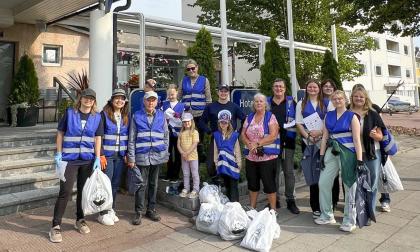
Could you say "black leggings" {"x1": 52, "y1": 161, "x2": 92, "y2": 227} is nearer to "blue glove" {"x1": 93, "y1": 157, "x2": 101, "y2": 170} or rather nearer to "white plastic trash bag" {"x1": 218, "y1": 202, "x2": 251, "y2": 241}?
"blue glove" {"x1": 93, "y1": 157, "x2": 101, "y2": 170}

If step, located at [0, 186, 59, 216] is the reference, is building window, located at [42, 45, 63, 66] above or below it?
above

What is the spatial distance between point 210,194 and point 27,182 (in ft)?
9.29

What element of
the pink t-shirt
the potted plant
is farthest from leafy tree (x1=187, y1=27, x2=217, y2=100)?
the potted plant

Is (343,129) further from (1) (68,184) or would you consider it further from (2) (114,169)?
(1) (68,184)

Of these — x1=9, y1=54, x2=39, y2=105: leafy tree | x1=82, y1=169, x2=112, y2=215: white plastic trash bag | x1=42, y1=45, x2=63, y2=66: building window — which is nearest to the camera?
x1=82, y1=169, x2=112, y2=215: white plastic trash bag

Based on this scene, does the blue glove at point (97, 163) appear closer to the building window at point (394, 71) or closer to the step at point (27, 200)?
the step at point (27, 200)

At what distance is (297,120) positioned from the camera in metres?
4.90

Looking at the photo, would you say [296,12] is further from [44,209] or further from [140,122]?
[44,209]

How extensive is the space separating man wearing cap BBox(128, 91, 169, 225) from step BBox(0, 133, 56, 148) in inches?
112

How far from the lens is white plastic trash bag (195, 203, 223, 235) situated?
13.8 ft

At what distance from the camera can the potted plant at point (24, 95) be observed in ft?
28.6

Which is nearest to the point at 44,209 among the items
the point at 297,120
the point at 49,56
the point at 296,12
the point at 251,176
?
the point at 251,176

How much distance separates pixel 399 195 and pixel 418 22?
22.5 ft

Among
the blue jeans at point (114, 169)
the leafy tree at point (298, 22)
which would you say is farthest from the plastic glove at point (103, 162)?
the leafy tree at point (298, 22)
